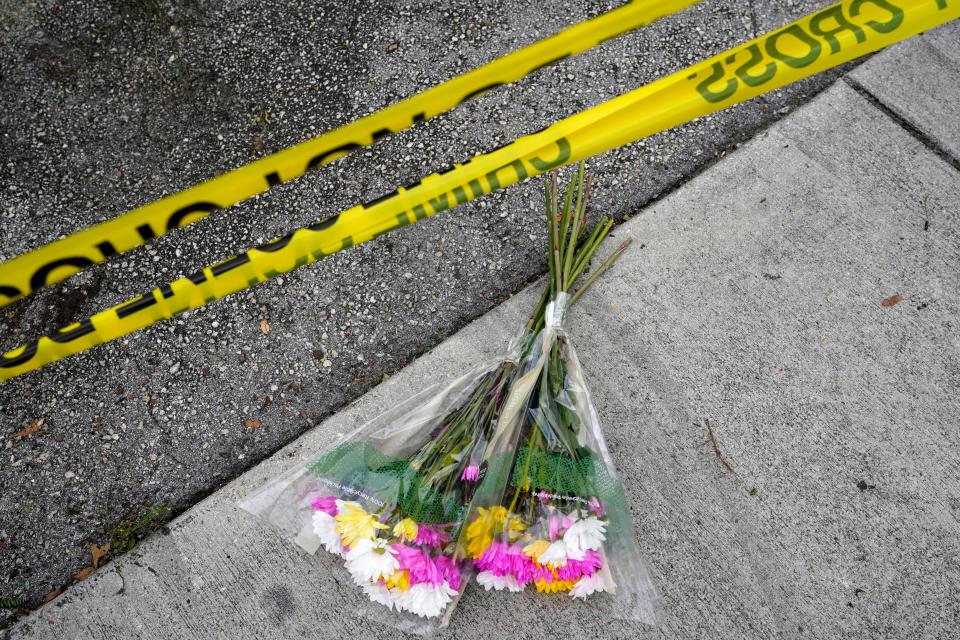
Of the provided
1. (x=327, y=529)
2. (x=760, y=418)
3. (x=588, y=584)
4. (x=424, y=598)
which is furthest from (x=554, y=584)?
(x=760, y=418)

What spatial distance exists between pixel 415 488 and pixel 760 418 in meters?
1.15

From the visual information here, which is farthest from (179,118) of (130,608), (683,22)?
(683,22)

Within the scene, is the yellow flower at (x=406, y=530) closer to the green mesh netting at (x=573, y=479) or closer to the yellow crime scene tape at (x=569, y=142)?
the green mesh netting at (x=573, y=479)

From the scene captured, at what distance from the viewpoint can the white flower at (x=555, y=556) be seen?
1660mm

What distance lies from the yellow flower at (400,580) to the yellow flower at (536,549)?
297 mm

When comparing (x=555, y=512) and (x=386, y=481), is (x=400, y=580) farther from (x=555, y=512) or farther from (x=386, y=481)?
(x=555, y=512)

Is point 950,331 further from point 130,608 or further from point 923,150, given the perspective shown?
point 130,608

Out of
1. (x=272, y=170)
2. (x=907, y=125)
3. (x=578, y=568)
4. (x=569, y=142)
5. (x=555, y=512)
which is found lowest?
(x=578, y=568)

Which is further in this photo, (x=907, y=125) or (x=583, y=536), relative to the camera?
(x=907, y=125)

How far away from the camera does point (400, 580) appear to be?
1.67m

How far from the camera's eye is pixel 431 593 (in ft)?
5.60

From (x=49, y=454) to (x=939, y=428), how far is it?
286cm

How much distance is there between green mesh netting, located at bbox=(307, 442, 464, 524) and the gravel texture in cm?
44

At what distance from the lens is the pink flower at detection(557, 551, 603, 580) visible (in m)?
1.67
